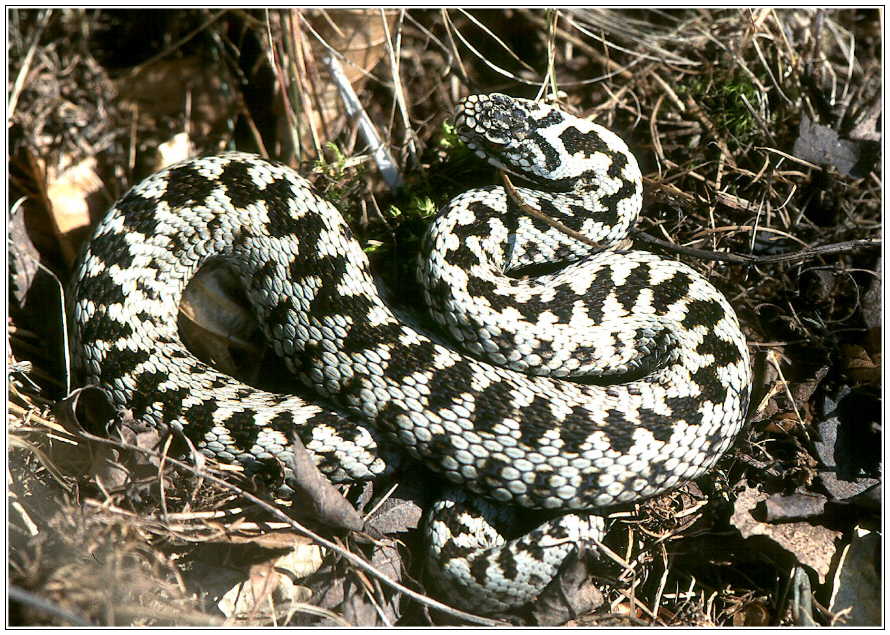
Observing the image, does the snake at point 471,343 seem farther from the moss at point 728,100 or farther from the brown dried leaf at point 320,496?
the moss at point 728,100

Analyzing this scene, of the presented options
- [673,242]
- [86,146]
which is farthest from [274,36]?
[673,242]

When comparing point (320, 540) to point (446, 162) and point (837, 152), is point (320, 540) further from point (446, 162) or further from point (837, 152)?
point (837, 152)

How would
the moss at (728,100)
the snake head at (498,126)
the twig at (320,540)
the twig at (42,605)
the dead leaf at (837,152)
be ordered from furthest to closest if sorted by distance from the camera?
the moss at (728,100)
the dead leaf at (837,152)
the snake head at (498,126)
the twig at (320,540)
the twig at (42,605)

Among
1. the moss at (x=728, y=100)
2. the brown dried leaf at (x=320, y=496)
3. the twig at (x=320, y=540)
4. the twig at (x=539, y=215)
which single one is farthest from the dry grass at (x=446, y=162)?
the twig at (x=539, y=215)

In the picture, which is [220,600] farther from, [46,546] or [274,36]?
[274,36]

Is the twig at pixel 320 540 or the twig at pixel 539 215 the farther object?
the twig at pixel 539 215

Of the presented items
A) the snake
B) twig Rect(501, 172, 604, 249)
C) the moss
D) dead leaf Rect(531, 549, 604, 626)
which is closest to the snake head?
the snake
